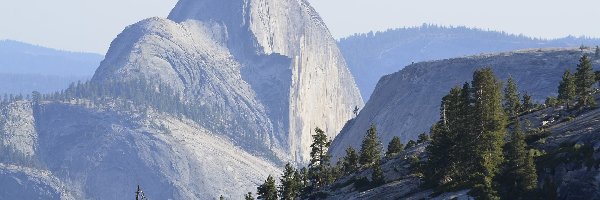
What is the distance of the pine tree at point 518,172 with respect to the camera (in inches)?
3474

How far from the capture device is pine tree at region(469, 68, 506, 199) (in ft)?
308

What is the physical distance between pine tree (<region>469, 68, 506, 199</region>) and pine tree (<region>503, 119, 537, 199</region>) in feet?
4.31

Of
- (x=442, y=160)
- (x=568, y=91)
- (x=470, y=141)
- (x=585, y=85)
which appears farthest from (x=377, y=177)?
(x=568, y=91)

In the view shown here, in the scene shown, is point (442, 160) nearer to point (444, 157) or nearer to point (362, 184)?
point (444, 157)

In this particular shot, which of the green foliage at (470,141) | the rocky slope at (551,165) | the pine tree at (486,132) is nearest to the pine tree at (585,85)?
the rocky slope at (551,165)

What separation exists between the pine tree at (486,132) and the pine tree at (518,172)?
1.31 metres

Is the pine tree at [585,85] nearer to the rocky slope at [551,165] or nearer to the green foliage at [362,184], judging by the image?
the rocky slope at [551,165]

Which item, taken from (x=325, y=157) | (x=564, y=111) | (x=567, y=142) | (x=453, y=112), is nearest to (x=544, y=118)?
(x=564, y=111)

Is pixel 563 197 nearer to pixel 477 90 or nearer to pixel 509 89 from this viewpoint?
pixel 477 90

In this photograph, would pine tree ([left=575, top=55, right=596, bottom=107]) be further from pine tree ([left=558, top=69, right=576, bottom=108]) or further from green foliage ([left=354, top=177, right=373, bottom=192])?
green foliage ([left=354, top=177, right=373, bottom=192])

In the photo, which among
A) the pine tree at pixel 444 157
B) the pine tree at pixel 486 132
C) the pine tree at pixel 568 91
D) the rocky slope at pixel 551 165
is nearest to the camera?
the rocky slope at pixel 551 165

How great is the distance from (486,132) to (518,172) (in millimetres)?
10978

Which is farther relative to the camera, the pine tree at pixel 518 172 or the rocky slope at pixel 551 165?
the pine tree at pixel 518 172

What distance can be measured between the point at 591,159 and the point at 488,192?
30.5ft
